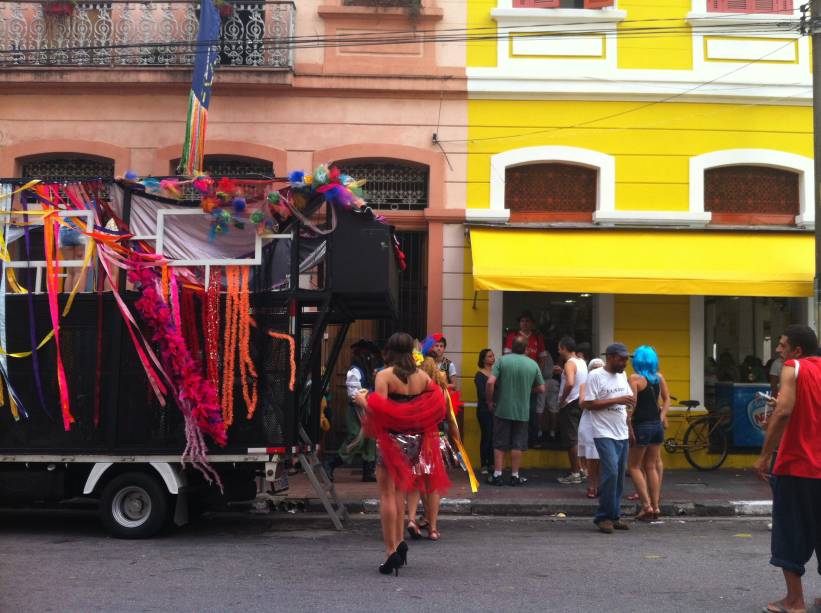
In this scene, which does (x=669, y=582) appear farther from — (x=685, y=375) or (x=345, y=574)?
(x=685, y=375)

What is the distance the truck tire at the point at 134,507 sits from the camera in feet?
27.9

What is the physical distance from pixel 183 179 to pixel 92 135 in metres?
5.53

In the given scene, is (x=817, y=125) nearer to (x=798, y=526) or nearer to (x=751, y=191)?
(x=751, y=191)

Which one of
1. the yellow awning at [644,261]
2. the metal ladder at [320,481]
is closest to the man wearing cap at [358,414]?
the metal ladder at [320,481]

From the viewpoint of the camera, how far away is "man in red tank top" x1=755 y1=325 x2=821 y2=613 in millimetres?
5762

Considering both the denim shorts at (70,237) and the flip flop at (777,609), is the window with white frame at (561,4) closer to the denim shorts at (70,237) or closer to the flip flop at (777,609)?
the denim shorts at (70,237)

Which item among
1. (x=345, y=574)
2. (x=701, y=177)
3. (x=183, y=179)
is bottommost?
(x=345, y=574)

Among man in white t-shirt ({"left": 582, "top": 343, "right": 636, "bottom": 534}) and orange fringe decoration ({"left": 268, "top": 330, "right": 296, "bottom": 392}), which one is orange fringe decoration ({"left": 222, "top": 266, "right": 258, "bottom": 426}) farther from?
man in white t-shirt ({"left": 582, "top": 343, "right": 636, "bottom": 534})

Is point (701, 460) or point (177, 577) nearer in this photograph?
point (177, 577)

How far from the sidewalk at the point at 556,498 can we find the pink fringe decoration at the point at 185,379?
1865mm

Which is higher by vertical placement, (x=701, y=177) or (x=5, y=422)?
(x=701, y=177)

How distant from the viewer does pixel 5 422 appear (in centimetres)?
866

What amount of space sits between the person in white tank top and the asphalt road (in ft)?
8.12

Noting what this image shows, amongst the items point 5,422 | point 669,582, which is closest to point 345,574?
point 669,582
